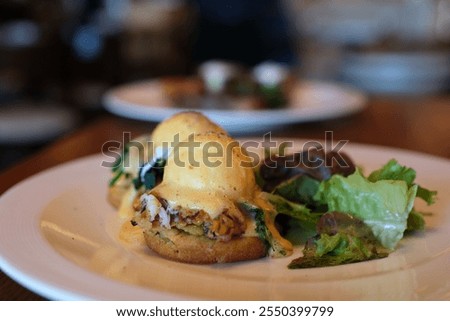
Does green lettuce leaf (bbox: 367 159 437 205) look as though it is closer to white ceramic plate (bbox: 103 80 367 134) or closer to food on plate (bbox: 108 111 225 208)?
food on plate (bbox: 108 111 225 208)

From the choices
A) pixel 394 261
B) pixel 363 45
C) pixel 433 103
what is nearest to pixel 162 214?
pixel 394 261

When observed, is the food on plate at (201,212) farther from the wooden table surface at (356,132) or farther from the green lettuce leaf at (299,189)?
the wooden table surface at (356,132)

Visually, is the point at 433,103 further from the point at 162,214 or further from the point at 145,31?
the point at 145,31

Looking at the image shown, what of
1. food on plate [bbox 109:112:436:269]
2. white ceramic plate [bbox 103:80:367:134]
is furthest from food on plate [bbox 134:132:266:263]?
white ceramic plate [bbox 103:80:367:134]

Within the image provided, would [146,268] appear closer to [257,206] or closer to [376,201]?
[257,206]

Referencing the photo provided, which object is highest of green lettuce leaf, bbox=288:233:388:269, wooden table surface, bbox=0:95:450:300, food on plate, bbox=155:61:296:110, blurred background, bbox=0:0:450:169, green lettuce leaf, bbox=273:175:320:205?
green lettuce leaf, bbox=288:233:388:269

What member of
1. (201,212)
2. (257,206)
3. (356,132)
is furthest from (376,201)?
(356,132)
